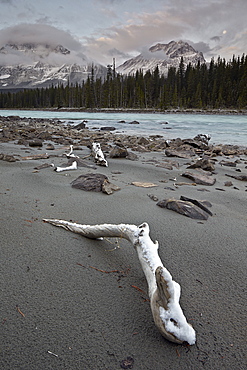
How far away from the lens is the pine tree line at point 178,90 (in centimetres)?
6212

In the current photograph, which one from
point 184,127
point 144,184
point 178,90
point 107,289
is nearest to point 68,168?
point 144,184

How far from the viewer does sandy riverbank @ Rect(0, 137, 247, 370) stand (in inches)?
Result: 42.6

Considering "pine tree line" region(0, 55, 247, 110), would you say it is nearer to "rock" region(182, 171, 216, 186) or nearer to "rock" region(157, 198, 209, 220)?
"rock" region(182, 171, 216, 186)

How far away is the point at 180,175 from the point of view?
4781 millimetres

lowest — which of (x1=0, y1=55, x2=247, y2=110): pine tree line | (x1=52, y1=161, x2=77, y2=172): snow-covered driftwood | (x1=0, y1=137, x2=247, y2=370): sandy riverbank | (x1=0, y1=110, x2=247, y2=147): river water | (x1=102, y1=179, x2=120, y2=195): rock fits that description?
(x1=0, y1=137, x2=247, y2=370): sandy riverbank

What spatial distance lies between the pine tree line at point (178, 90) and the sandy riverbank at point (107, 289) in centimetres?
6073

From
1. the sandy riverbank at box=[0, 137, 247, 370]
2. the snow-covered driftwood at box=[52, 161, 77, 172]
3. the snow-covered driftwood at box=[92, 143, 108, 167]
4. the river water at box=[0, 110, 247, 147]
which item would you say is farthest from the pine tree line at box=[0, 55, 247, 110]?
the sandy riverbank at box=[0, 137, 247, 370]

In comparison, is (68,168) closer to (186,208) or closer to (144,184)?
(144,184)

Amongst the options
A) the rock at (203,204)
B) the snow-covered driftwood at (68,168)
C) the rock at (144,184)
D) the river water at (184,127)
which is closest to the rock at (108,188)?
the rock at (144,184)

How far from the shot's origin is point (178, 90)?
73.1 m

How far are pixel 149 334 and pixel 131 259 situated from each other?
64 centimetres

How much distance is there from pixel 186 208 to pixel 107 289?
1.58m

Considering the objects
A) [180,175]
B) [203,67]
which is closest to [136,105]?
[203,67]

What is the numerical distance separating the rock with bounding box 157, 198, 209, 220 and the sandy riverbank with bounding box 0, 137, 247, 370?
0.27 ft
